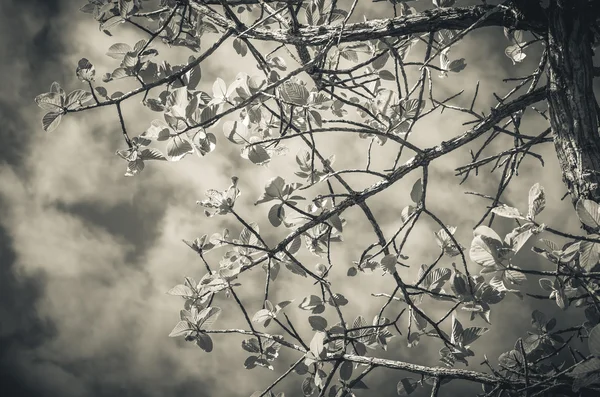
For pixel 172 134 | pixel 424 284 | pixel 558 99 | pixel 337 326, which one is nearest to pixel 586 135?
pixel 558 99

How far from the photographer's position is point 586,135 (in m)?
1.33

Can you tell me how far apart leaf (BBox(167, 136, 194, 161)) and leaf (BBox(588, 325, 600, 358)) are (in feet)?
4.66

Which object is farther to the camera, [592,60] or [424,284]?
[424,284]

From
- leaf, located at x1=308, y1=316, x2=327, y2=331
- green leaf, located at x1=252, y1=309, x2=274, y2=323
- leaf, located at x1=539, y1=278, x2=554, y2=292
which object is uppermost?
green leaf, located at x1=252, y1=309, x2=274, y2=323

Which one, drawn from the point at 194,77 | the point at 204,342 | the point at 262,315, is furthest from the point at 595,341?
the point at 194,77

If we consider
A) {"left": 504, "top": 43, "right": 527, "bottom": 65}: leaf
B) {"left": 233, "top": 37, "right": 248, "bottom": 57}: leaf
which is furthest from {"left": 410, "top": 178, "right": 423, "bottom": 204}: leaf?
{"left": 233, "top": 37, "right": 248, "bottom": 57}: leaf

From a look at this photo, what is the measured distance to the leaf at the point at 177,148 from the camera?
4.95ft

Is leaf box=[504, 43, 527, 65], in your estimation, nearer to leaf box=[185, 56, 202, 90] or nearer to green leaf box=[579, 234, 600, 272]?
green leaf box=[579, 234, 600, 272]

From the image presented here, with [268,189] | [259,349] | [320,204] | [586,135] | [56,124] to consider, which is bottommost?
[259,349]

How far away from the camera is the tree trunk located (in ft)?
4.26

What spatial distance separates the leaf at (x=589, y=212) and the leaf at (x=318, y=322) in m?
1.18

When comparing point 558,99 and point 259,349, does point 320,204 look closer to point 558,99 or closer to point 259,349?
point 259,349

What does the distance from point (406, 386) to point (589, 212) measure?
1.16 meters

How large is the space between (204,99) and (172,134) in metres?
0.36
